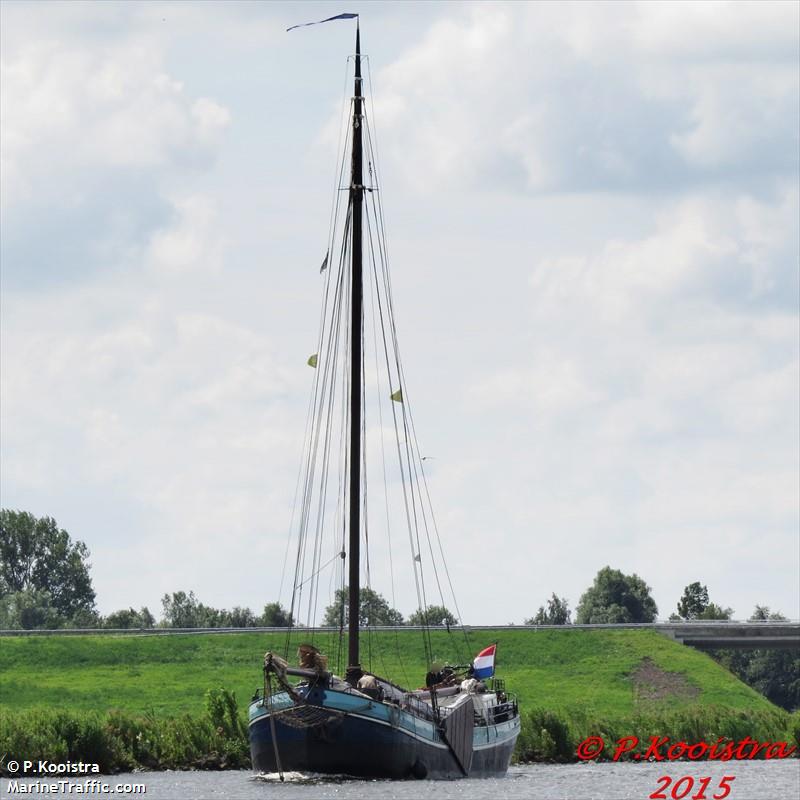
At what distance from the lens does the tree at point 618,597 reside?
7559 inches

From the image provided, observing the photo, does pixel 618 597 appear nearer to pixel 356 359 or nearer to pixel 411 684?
pixel 411 684

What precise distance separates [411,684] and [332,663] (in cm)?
1047

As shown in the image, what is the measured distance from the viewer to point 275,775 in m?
64.2

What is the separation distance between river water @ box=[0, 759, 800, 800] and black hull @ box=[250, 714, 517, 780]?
483 millimetres

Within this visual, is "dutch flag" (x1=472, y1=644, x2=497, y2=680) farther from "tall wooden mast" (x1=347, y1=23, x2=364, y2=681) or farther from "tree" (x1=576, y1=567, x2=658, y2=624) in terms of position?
"tree" (x1=576, y1=567, x2=658, y2=624)

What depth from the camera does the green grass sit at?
109438 mm

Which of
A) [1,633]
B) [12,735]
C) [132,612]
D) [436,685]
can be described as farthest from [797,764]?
[132,612]

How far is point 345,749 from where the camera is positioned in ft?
204

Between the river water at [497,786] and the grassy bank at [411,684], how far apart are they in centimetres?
577

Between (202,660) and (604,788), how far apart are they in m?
60.4

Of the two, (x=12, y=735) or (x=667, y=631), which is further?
(x=667, y=631)

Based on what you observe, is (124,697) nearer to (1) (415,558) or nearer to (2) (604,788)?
(1) (415,558)

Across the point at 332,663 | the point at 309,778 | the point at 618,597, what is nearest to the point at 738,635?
the point at 332,663

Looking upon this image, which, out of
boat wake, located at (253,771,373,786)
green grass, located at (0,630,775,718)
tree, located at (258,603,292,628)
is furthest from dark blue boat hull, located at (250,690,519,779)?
tree, located at (258,603,292,628)
